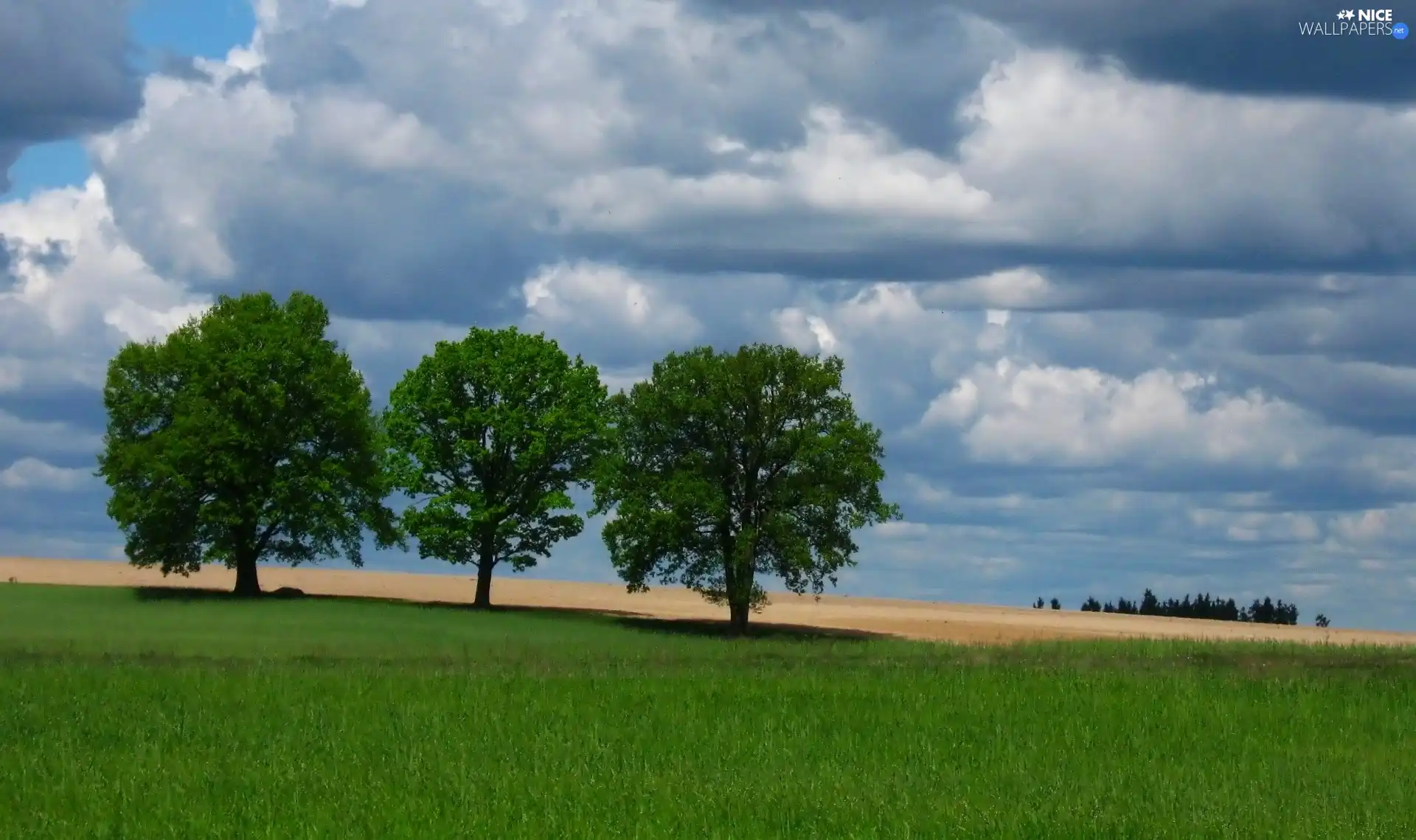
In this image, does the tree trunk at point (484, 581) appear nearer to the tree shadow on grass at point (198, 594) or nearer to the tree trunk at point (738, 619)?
the tree shadow on grass at point (198, 594)

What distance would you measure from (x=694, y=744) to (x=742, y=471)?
39702mm

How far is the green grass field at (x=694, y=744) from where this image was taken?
68.6 feet

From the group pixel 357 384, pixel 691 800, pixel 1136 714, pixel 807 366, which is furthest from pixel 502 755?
pixel 357 384

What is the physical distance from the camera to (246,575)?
7731 centimetres

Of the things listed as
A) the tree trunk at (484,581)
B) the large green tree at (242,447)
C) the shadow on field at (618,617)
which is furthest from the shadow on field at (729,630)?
the large green tree at (242,447)

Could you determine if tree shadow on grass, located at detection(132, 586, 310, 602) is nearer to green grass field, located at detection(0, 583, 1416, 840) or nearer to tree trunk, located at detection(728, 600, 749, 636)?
tree trunk, located at detection(728, 600, 749, 636)

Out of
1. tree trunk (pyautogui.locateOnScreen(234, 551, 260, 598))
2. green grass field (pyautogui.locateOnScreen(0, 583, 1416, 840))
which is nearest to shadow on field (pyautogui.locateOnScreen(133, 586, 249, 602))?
tree trunk (pyautogui.locateOnScreen(234, 551, 260, 598))

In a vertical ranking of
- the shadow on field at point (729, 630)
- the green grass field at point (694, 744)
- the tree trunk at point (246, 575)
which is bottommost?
the green grass field at point (694, 744)

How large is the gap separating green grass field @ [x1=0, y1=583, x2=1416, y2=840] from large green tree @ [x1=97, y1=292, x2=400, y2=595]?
77.5ft

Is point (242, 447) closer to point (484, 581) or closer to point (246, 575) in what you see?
point (246, 575)

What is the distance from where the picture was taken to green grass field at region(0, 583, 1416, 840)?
68.6 ft

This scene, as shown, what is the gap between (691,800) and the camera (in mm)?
22250

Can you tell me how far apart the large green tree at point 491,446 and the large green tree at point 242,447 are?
109 inches

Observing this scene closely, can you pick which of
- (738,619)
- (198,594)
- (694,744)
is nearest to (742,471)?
(738,619)
